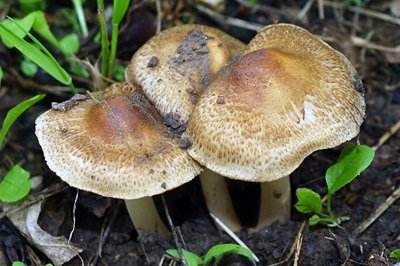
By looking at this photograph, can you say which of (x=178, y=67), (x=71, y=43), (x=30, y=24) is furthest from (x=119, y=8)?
(x=71, y=43)

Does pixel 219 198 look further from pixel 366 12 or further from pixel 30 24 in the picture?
pixel 366 12

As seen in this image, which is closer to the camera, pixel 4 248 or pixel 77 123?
pixel 77 123

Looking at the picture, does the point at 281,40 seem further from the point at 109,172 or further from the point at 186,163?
the point at 109,172

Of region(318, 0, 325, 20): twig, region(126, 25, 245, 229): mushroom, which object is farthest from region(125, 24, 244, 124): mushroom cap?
region(318, 0, 325, 20): twig

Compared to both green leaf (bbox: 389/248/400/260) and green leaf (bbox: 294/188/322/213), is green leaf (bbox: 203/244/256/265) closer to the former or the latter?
green leaf (bbox: 294/188/322/213)

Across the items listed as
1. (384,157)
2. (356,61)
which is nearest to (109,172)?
(384,157)
